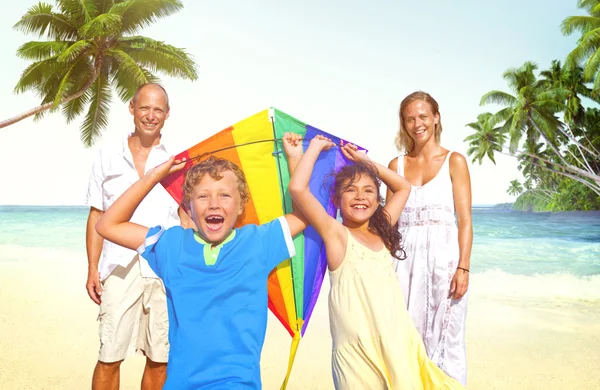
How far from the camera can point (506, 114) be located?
123ft

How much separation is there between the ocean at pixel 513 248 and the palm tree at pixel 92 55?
39.8 feet

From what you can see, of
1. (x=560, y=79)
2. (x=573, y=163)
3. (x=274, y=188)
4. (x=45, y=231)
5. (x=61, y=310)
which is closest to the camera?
(x=274, y=188)

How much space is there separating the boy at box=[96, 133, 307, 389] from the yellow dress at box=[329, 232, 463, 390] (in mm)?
354

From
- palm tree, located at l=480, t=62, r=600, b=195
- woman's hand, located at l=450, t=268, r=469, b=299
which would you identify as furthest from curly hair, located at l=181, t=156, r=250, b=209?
palm tree, located at l=480, t=62, r=600, b=195

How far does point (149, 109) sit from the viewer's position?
10.4 ft

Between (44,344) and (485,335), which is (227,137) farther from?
(485,335)

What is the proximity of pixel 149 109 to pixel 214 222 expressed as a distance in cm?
111

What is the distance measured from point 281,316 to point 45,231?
39211 mm

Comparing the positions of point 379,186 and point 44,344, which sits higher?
point 379,186

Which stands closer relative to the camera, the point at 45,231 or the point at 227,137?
the point at 227,137

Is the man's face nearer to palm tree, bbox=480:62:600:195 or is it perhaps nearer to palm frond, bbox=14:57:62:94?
palm frond, bbox=14:57:62:94

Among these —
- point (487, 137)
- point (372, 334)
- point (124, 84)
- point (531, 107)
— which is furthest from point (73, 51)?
point (487, 137)

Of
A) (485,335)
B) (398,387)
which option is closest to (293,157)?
(398,387)

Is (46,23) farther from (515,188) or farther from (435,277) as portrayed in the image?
(515,188)
